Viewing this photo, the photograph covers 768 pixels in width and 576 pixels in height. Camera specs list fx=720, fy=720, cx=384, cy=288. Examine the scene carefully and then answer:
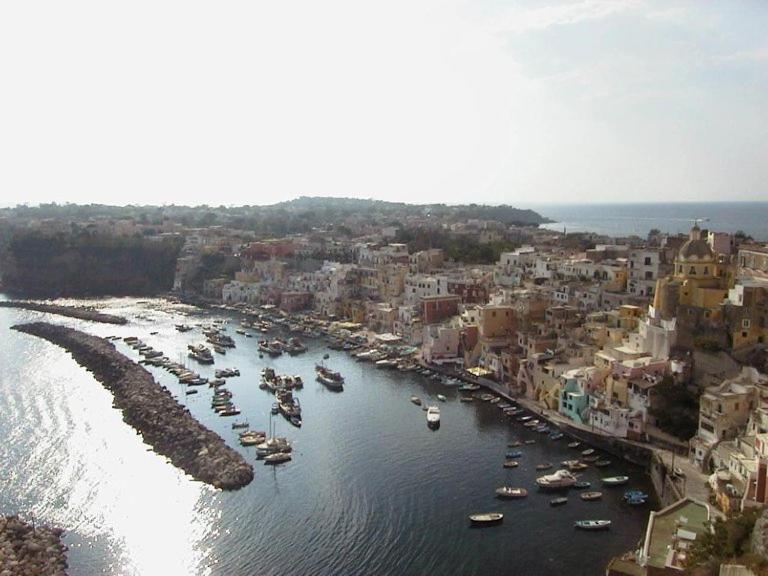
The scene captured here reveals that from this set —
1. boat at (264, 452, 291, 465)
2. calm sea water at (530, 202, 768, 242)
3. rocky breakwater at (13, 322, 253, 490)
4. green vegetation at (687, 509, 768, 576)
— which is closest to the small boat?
green vegetation at (687, 509, 768, 576)

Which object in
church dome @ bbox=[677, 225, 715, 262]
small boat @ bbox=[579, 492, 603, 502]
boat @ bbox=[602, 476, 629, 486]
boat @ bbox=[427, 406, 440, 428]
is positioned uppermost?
church dome @ bbox=[677, 225, 715, 262]

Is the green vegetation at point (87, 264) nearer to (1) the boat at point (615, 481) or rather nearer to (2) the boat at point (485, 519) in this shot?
(2) the boat at point (485, 519)

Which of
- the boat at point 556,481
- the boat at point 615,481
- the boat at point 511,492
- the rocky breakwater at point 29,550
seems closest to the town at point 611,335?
the boat at point 615,481

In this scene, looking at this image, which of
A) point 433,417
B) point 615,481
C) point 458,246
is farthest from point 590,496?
point 458,246

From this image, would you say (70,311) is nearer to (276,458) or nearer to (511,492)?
(276,458)

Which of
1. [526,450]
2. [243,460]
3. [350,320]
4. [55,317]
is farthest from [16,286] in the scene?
[526,450]

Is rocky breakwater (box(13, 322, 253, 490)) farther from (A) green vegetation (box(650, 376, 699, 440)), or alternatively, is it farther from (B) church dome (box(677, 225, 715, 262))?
(B) church dome (box(677, 225, 715, 262))
